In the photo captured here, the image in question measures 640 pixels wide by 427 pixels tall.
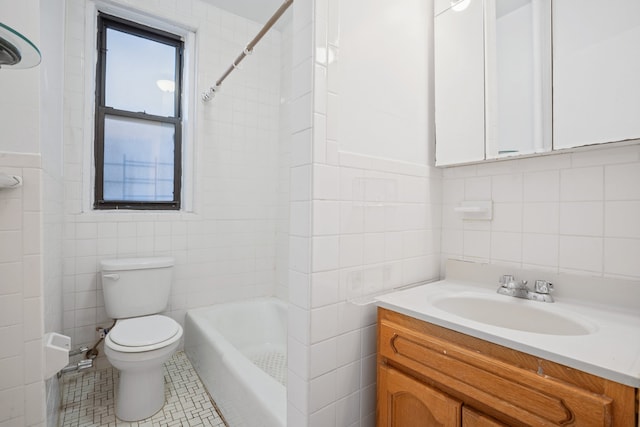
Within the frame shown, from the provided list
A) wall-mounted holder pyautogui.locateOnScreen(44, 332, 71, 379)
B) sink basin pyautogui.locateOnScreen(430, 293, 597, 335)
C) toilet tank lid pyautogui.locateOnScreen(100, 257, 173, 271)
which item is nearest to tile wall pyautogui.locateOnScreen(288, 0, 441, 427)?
sink basin pyautogui.locateOnScreen(430, 293, 597, 335)

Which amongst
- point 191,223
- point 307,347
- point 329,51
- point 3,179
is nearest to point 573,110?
point 329,51

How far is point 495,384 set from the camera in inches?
29.8

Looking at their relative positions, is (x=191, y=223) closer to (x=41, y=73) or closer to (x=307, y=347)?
(x=41, y=73)

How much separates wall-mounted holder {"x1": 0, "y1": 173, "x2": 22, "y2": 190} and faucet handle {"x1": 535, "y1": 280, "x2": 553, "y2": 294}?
72.1 inches

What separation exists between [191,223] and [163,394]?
3.63ft

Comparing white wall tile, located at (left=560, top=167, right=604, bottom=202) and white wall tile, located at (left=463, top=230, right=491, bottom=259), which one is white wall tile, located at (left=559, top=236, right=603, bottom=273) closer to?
white wall tile, located at (left=560, top=167, right=604, bottom=202)

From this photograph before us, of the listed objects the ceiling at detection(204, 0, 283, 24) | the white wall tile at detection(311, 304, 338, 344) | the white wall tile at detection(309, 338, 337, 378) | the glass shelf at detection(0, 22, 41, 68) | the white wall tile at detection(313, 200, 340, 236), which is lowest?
the white wall tile at detection(309, 338, 337, 378)

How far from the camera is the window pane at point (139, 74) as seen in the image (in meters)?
2.05

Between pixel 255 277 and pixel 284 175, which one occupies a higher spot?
pixel 284 175

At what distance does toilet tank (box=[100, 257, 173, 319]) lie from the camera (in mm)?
1805

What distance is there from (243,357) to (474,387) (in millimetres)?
1136

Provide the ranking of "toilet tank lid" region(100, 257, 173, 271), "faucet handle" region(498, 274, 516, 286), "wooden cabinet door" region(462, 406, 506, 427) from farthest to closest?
"toilet tank lid" region(100, 257, 173, 271) < "faucet handle" region(498, 274, 516, 286) < "wooden cabinet door" region(462, 406, 506, 427)

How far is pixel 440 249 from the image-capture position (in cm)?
145

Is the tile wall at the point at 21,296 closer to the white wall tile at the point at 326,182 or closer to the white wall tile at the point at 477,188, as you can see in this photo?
the white wall tile at the point at 326,182
